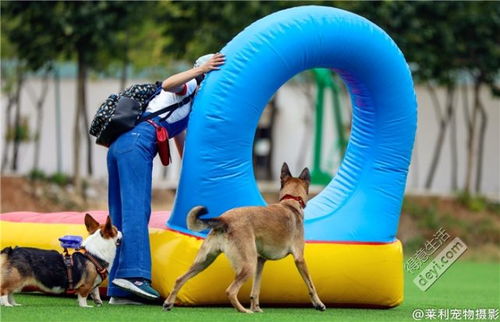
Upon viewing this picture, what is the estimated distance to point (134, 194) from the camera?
998 cm

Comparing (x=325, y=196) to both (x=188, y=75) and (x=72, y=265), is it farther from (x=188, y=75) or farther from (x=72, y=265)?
(x=72, y=265)

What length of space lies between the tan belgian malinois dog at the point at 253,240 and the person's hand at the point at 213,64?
50.3 inches

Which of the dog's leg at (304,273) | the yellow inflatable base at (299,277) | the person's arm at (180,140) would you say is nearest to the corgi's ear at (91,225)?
the yellow inflatable base at (299,277)

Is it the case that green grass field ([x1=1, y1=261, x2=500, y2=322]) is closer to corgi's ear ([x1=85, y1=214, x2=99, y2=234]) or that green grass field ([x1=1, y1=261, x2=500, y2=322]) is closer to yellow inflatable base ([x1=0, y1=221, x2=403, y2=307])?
yellow inflatable base ([x1=0, y1=221, x2=403, y2=307])

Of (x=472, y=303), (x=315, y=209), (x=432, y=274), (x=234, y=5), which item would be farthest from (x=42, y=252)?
(x=234, y=5)

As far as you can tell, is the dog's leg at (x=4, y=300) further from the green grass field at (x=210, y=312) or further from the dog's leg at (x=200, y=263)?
the dog's leg at (x=200, y=263)

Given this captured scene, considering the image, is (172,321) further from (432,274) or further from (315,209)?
(432,274)

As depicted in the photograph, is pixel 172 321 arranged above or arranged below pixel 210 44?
below

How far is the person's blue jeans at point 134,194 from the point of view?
9.91m

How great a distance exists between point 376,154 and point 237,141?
166 cm

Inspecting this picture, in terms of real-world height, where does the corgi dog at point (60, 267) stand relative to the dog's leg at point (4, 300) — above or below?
above

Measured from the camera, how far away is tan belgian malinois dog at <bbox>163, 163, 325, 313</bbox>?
364 inches

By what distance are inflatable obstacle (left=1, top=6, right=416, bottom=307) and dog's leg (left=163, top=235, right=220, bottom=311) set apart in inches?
21.0

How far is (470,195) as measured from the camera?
2664 centimetres
